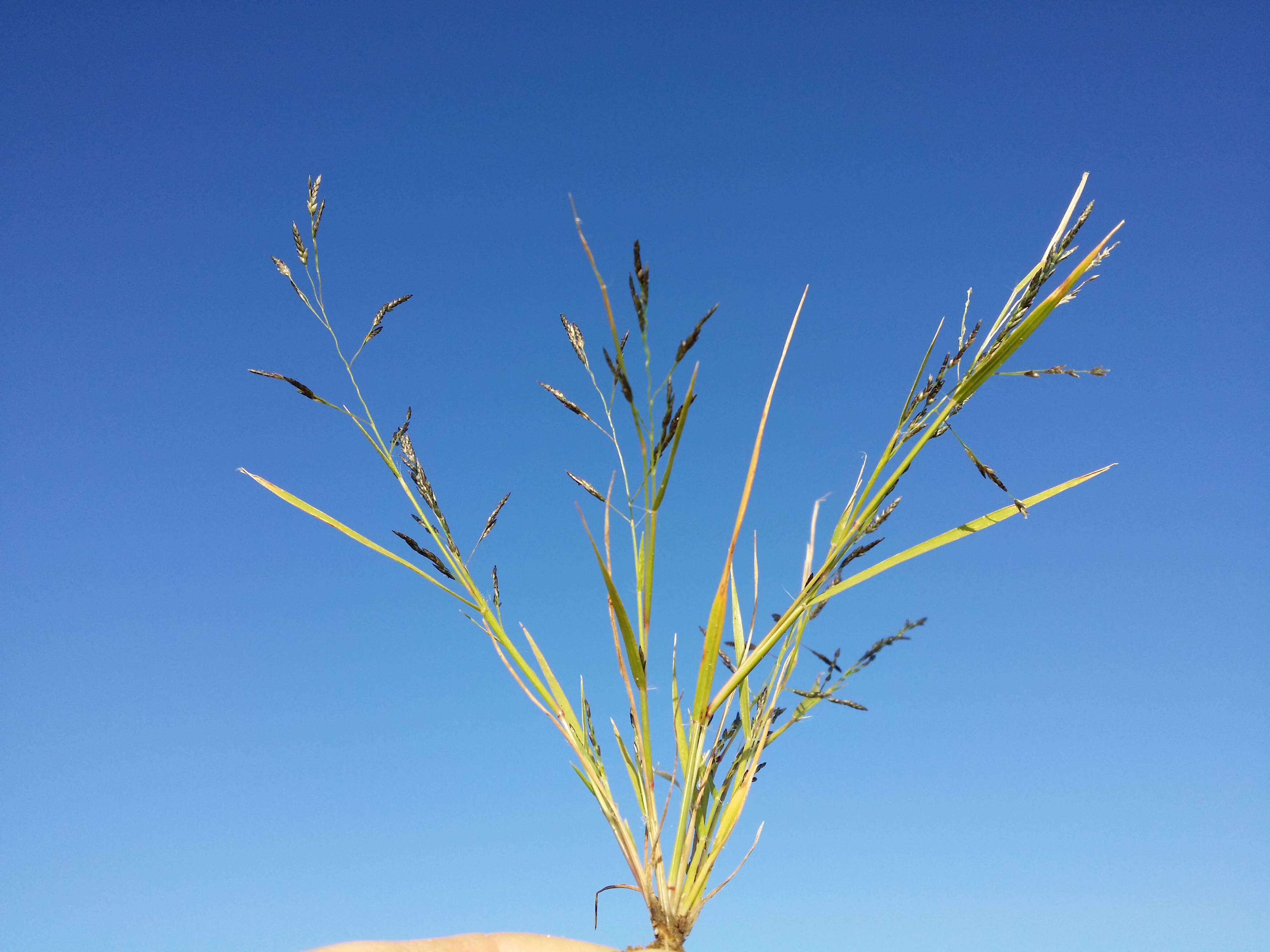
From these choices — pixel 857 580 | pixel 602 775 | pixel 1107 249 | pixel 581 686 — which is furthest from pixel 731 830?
pixel 1107 249

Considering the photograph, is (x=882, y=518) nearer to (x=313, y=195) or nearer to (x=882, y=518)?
(x=882, y=518)

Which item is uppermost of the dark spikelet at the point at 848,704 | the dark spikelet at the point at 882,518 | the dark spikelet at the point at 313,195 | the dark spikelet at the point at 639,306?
the dark spikelet at the point at 313,195

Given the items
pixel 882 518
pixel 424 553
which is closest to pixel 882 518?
pixel 882 518

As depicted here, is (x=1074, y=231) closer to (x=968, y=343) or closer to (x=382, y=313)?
(x=968, y=343)

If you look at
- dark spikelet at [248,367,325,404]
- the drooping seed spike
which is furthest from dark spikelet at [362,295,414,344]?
the drooping seed spike

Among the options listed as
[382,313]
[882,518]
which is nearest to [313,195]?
[382,313]

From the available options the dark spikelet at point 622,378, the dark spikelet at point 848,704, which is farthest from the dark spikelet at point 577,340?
the dark spikelet at point 848,704

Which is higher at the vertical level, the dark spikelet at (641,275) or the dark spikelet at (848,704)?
the dark spikelet at (641,275)

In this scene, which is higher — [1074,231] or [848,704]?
[1074,231]

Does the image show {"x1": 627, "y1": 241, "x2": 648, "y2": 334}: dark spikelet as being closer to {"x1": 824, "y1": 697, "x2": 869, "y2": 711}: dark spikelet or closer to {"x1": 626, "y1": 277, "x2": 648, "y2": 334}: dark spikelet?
{"x1": 626, "y1": 277, "x2": 648, "y2": 334}: dark spikelet

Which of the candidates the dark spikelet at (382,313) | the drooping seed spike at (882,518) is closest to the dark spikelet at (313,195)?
the dark spikelet at (382,313)

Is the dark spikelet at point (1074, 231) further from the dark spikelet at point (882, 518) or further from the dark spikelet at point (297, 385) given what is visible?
the dark spikelet at point (297, 385)

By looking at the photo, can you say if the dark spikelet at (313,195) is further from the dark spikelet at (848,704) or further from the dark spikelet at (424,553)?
the dark spikelet at (848,704)
